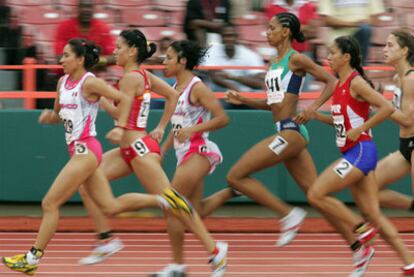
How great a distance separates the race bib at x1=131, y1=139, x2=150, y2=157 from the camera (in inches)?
387

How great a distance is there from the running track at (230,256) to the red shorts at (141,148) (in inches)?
38.2

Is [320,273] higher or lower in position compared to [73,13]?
lower

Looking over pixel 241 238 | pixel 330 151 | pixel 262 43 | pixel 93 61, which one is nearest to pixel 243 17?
pixel 262 43

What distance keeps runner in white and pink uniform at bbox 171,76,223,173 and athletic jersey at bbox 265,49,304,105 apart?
81 centimetres

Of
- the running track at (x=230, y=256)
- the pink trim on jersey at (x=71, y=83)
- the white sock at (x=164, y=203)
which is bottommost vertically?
the running track at (x=230, y=256)

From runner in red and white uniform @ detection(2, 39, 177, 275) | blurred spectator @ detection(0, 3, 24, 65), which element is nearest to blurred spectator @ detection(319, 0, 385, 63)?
blurred spectator @ detection(0, 3, 24, 65)

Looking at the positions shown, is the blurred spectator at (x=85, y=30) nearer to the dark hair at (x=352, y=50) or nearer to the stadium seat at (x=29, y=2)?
the stadium seat at (x=29, y=2)

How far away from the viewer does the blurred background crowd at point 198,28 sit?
12789 millimetres

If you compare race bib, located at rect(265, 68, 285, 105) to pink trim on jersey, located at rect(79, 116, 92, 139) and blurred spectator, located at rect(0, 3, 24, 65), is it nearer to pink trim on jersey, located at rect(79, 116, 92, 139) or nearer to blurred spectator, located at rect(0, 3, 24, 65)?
pink trim on jersey, located at rect(79, 116, 92, 139)

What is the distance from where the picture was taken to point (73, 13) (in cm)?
1394

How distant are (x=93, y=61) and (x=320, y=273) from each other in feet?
8.37

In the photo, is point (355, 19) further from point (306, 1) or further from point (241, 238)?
point (241, 238)

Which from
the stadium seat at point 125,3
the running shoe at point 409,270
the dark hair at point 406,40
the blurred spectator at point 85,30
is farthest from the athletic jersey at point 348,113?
the stadium seat at point 125,3

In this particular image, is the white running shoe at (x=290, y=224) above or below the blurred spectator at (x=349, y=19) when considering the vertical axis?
below
